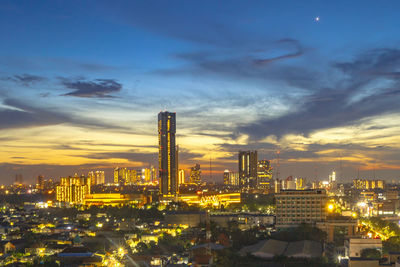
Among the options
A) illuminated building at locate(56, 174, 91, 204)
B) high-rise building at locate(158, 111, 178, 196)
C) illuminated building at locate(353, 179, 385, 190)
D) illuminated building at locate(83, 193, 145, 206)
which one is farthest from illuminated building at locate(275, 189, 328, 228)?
illuminated building at locate(353, 179, 385, 190)

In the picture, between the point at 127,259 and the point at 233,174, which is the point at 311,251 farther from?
the point at 233,174

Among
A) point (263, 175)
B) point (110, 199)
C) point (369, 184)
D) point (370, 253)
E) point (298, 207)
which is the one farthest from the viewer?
point (369, 184)

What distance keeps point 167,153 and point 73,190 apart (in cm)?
1310

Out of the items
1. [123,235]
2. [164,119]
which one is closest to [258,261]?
[123,235]

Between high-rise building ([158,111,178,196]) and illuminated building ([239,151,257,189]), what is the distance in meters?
30.0

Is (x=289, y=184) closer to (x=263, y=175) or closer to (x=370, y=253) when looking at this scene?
(x=263, y=175)

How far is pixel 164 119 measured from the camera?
70625mm

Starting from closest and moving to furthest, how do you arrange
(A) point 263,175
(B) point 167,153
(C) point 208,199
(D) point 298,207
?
(D) point 298,207 < (C) point 208,199 < (B) point 167,153 < (A) point 263,175

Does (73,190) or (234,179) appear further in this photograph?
(234,179)

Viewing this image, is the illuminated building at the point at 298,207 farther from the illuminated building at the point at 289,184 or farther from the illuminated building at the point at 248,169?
the illuminated building at the point at 248,169

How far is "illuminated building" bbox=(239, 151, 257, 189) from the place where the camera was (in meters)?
98.2

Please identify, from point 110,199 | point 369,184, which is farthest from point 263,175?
point 110,199

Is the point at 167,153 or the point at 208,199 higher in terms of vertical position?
the point at 167,153

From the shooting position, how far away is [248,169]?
324 feet
